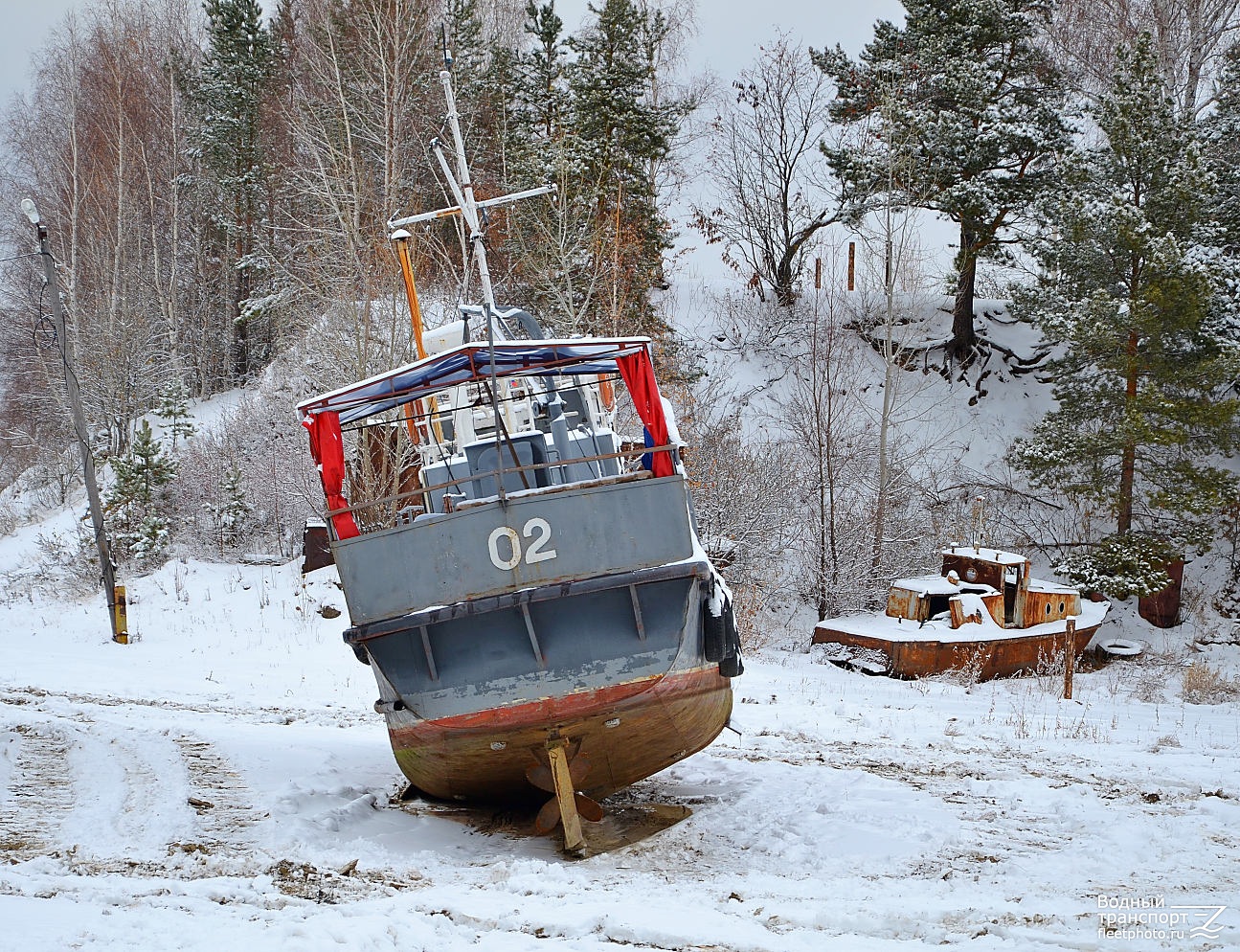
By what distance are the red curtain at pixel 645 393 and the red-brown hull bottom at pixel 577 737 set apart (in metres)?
1.65

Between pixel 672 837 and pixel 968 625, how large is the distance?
10028 mm

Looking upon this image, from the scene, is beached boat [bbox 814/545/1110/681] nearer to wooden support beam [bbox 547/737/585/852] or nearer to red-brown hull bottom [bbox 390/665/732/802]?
red-brown hull bottom [bbox 390/665/732/802]

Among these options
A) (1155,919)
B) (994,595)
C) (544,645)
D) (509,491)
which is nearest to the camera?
(1155,919)

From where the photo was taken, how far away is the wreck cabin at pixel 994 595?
16.1 meters

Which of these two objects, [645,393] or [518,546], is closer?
[518,546]

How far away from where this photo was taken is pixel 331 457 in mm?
7117

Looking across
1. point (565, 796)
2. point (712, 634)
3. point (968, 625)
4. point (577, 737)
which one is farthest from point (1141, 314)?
point (565, 796)

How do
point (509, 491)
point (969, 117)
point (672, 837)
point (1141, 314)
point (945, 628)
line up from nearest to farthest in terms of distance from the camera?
1. point (672, 837)
2. point (509, 491)
3. point (945, 628)
4. point (1141, 314)
5. point (969, 117)

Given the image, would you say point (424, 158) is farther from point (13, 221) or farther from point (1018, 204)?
point (13, 221)

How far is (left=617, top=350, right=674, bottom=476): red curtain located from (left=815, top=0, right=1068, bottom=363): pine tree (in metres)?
17.9

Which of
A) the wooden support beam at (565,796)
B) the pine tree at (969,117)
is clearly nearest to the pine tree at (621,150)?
the pine tree at (969,117)

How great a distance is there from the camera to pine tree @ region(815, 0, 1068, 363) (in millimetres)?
23859

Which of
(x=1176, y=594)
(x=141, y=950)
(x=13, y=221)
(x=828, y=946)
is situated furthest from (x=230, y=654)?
(x=13, y=221)

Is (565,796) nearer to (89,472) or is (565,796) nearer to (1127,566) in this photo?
(89,472)
